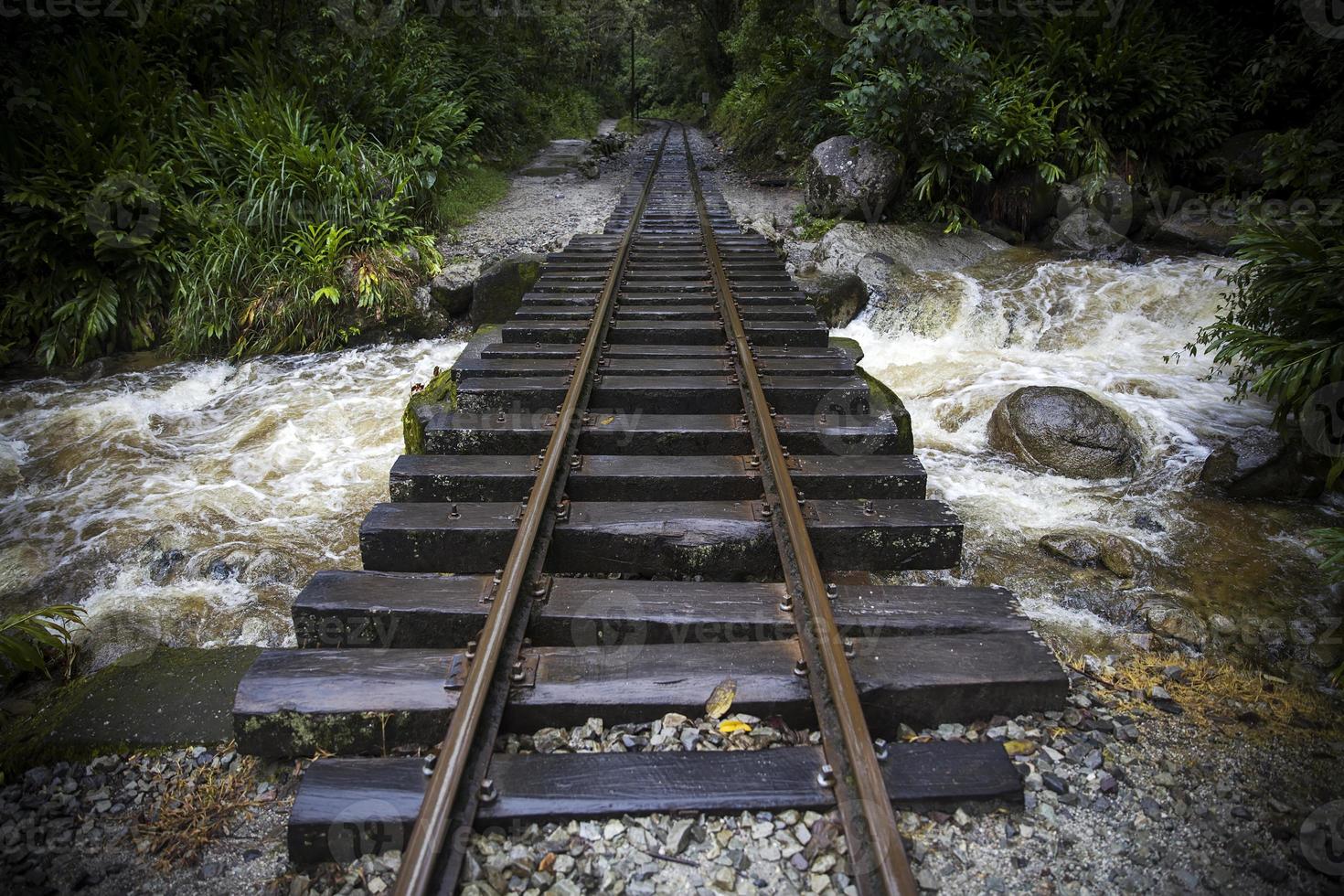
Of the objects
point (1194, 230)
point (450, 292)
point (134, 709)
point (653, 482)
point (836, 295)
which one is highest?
point (1194, 230)

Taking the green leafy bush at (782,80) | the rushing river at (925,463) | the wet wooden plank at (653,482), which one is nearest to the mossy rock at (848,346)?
the rushing river at (925,463)

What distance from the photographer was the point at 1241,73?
9.55 metres

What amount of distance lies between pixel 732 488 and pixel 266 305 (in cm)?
591

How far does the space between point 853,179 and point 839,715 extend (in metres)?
8.41

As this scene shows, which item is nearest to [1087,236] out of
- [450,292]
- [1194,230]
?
[1194,230]

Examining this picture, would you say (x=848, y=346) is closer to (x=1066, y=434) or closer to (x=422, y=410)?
(x=1066, y=434)

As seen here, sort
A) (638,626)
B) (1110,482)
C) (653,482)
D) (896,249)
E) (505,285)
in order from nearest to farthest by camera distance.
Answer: (638,626) < (653,482) < (1110,482) < (505,285) < (896,249)

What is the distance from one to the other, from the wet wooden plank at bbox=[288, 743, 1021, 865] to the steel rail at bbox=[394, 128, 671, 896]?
120 millimetres

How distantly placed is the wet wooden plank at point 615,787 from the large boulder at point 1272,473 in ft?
12.2

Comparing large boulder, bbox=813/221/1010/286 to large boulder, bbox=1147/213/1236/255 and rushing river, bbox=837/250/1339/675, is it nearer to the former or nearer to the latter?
rushing river, bbox=837/250/1339/675

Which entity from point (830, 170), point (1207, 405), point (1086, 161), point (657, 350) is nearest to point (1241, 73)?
point (1086, 161)

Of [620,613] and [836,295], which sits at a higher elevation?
[836,295]

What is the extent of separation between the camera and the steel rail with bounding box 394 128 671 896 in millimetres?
1693

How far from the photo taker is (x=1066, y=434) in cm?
500
